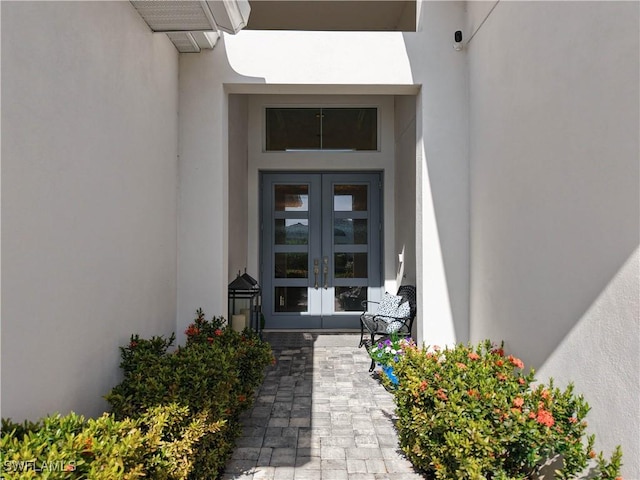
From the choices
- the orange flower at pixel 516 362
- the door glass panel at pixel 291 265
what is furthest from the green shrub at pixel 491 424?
the door glass panel at pixel 291 265

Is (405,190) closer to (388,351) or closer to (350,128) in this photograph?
(350,128)

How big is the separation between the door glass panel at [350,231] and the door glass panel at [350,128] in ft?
3.53

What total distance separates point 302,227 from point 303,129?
1.45 m

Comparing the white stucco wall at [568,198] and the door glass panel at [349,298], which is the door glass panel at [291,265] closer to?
the door glass panel at [349,298]

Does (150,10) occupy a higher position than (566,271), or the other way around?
(150,10)

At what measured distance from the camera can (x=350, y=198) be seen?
6.26 m

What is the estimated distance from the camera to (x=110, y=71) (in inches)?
95.7

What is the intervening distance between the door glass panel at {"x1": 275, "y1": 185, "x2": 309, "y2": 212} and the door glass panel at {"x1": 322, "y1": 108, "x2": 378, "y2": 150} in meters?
0.77

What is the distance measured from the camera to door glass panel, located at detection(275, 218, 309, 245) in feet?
20.5

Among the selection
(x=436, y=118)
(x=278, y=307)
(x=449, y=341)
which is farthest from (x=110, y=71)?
(x=278, y=307)

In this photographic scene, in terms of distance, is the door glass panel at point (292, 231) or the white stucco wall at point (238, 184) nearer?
the white stucco wall at point (238, 184)

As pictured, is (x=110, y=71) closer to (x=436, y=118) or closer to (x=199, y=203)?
(x=199, y=203)

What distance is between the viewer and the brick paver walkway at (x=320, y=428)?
2545 millimetres

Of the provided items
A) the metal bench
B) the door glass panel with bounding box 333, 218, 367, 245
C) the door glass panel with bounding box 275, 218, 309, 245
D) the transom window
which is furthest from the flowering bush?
the transom window
